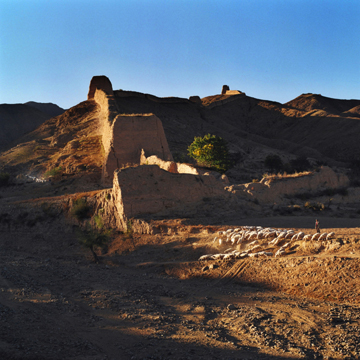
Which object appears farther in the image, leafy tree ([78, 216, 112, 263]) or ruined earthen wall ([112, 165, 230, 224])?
ruined earthen wall ([112, 165, 230, 224])

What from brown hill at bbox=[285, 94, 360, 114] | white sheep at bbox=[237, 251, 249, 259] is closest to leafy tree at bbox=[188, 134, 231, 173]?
white sheep at bbox=[237, 251, 249, 259]

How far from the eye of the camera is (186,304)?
26.6 ft

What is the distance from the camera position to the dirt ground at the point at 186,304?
5781mm

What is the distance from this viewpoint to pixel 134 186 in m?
15.0

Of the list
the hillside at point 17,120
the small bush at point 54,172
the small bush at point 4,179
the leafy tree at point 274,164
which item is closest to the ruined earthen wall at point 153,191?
the small bush at point 54,172

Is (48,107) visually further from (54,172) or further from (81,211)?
(81,211)

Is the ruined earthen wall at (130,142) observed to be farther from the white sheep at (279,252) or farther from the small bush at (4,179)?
the white sheep at (279,252)

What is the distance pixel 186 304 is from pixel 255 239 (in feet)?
13.7

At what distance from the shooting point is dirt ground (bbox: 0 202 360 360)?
5.78 m

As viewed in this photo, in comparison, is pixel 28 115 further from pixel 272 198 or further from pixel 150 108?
pixel 272 198

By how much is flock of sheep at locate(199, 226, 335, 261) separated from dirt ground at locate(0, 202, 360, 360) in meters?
0.29

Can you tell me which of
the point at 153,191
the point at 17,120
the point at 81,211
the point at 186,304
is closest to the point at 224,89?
the point at 17,120

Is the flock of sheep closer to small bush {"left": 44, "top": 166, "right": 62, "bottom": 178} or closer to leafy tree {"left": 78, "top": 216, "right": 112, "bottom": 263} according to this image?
leafy tree {"left": 78, "top": 216, "right": 112, "bottom": 263}

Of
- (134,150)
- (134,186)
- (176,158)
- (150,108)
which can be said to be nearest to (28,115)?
(150,108)
